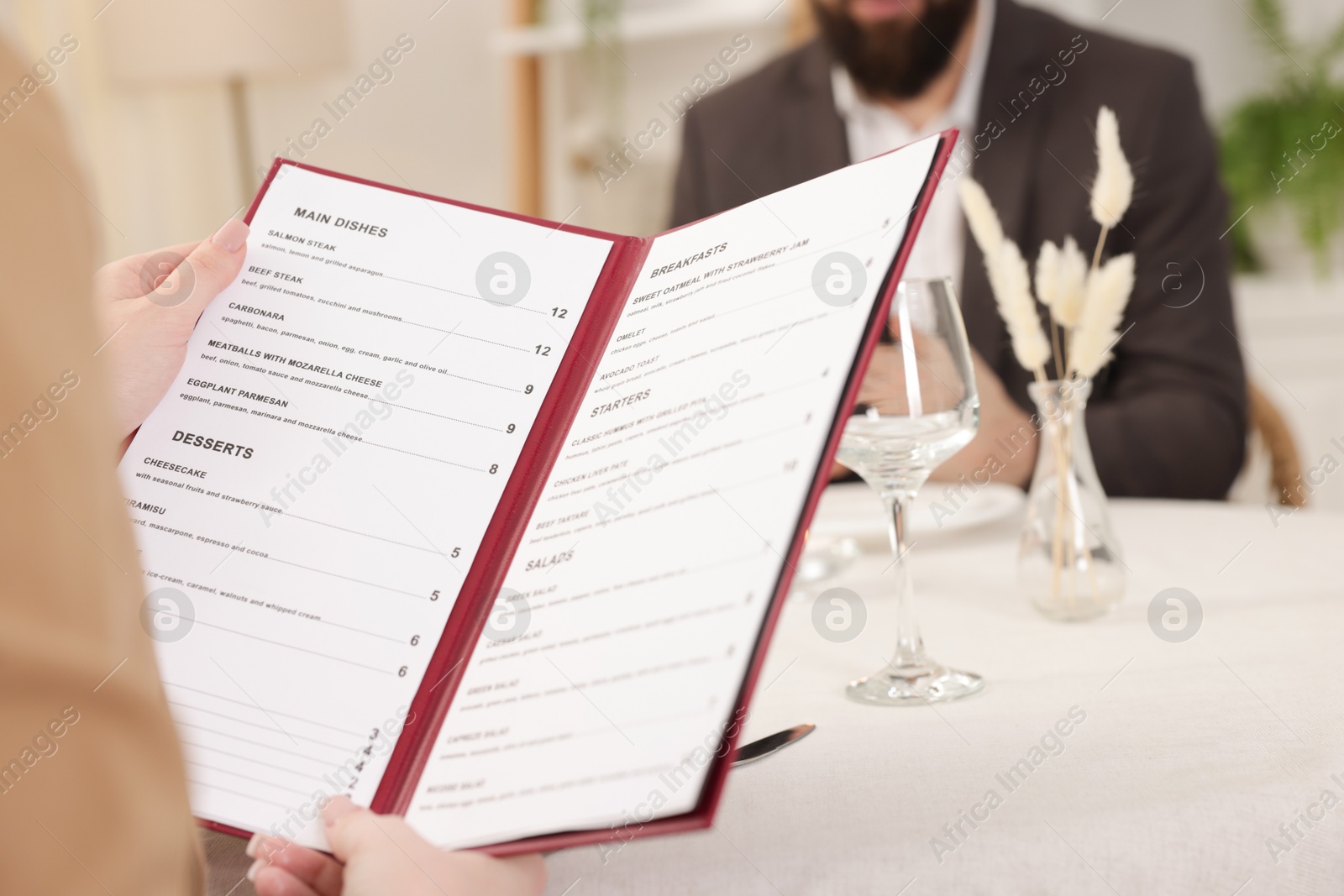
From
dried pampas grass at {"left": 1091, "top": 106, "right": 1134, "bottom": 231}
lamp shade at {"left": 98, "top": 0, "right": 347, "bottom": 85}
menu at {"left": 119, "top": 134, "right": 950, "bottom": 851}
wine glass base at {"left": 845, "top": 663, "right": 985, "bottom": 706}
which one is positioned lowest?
wine glass base at {"left": 845, "top": 663, "right": 985, "bottom": 706}

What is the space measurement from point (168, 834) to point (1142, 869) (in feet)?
1.21

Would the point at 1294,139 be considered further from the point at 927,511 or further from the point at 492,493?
the point at 492,493

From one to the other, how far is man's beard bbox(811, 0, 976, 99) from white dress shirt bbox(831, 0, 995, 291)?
3 centimetres

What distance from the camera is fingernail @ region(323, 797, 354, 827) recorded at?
45cm

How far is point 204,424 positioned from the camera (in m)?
0.57

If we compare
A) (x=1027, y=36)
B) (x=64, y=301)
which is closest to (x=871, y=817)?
(x=64, y=301)

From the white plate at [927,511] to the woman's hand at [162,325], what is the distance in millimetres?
455

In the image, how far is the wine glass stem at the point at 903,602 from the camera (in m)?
0.60

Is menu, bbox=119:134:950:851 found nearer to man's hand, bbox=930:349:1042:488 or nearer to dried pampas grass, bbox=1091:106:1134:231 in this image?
dried pampas grass, bbox=1091:106:1134:231

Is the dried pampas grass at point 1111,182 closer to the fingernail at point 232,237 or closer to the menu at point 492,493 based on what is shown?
the menu at point 492,493

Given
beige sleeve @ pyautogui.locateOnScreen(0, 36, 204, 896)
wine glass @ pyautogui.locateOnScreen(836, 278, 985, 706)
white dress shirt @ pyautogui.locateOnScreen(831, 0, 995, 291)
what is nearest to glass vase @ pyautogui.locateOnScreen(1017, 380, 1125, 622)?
wine glass @ pyautogui.locateOnScreen(836, 278, 985, 706)

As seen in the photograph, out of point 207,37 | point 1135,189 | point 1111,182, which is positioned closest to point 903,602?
point 1111,182

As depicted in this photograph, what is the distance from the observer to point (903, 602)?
60 centimetres

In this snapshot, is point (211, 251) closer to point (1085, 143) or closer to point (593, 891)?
point (593, 891)
